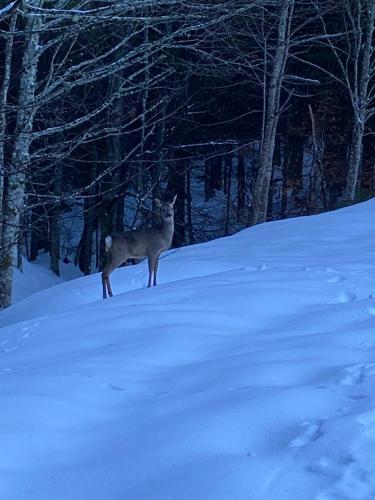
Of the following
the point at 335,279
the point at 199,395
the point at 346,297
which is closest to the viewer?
the point at 199,395

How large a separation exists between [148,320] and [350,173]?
16149mm

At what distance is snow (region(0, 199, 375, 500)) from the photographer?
A: 3299 millimetres

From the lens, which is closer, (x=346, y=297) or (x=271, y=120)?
(x=346, y=297)

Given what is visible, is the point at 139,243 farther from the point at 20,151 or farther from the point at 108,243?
the point at 20,151

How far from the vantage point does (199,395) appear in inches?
171

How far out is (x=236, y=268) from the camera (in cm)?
962

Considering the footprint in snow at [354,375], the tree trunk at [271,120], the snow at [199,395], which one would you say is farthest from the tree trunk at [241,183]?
the footprint in snow at [354,375]

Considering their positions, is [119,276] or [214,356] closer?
[214,356]

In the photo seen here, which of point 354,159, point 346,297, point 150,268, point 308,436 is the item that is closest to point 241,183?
point 354,159

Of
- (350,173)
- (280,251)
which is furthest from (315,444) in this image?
(350,173)

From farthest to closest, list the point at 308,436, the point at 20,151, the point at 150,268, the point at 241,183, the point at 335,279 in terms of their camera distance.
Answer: the point at 241,183, the point at 150,268, the point at 20,151, the point at 335,279, the point at 308,436

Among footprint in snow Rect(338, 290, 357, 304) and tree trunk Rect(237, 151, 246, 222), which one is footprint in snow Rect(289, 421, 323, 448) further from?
tree trunk Rect(237, 151, 246, 222)

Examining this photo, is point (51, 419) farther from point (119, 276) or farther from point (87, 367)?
point (119, 276)

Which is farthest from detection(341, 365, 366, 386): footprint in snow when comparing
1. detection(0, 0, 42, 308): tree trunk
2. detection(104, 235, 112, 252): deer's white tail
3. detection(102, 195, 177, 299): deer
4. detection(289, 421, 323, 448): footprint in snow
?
detection(104, 235, 112, 252): deer's white tail
